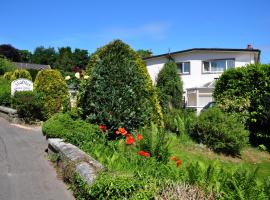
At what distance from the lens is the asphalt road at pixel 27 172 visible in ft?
22.4

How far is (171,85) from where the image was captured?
102 ft

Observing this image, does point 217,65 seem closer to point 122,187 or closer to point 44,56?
point 122,187

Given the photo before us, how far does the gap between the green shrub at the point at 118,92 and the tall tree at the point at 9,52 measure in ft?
209

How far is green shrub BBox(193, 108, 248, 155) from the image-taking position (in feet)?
39.5

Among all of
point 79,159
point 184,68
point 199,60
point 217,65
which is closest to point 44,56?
point 184,68

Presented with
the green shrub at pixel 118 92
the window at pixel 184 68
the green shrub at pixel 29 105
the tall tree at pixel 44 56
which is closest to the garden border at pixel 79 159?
the green shrub at pixel 118 92

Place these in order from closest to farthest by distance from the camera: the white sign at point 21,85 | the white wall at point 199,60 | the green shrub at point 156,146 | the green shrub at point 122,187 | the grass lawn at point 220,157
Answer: the green shrub at point 122,187 → the green shrub at point 156,146 → the grass lawn at point 220,157 → the white sign at point 21,85 → the white wall at point 199,60

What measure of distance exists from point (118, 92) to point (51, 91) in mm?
8105

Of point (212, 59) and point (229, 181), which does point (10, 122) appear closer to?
point (229, 181)

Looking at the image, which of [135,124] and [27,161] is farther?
[135,124]

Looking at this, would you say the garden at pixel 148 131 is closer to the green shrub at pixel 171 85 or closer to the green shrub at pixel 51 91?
the green shrub at pixel 51 91

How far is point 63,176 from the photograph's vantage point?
7832 millimetres

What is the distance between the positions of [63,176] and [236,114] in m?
9.03

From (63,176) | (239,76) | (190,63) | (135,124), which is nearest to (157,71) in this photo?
(190,63)
